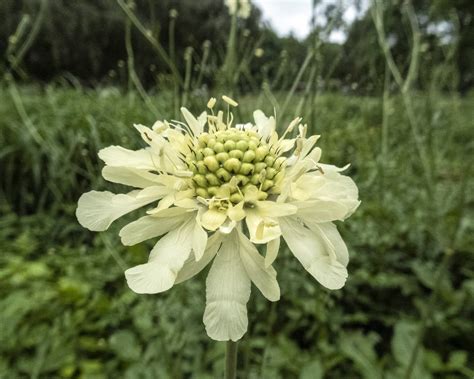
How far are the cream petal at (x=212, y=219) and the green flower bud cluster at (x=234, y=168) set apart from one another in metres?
0.04

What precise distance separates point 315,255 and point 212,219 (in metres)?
0.12

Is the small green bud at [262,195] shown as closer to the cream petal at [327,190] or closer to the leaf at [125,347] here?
the cream petal at [327,190]

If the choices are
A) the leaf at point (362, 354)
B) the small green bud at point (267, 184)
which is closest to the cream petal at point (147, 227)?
the small green bud at point (267, 184)

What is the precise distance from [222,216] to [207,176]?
77 millimetres

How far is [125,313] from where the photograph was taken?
4.19 feet

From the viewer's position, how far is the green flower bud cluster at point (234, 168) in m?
0.57

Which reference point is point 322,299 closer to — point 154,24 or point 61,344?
point 61,344

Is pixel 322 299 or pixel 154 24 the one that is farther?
pixel 154 24

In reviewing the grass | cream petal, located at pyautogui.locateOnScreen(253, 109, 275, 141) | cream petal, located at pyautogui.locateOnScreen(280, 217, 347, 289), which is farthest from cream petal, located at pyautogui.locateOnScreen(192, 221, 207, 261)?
the grass

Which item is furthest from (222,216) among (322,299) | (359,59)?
(359,59)

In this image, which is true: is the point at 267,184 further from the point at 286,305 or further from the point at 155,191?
the point at 286,305

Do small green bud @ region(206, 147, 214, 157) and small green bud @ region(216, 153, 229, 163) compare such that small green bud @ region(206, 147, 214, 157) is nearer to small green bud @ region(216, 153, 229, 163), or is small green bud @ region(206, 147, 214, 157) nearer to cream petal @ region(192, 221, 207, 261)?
small green bud @ region(216, 153, 229, 163)

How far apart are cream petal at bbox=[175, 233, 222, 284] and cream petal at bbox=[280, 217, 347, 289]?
8cm

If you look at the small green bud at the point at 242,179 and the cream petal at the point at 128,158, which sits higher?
the cream petal at the point at 128,158
